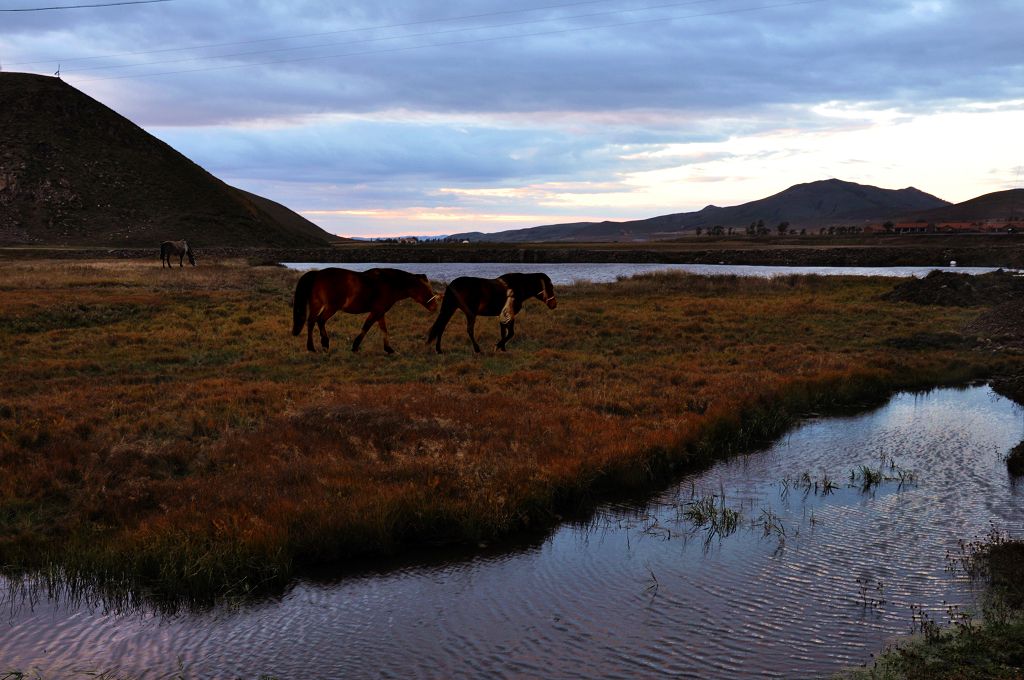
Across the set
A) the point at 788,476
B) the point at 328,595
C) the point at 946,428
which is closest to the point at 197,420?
the point at 328,595

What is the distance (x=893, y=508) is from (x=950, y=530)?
36.8 inches

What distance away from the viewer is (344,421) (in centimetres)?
1245

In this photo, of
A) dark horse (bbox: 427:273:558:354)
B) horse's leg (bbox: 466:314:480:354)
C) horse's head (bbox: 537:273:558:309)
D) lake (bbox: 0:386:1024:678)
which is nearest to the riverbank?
horse's leg (bbox: 466:314:480:354)

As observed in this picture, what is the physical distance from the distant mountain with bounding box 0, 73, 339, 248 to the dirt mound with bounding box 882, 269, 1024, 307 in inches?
4352

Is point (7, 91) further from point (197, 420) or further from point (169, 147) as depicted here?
point (197, 420)

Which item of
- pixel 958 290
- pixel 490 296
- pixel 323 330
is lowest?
pixel 323 330

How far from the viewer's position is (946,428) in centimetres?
1497

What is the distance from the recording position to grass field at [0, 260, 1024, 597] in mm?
8508

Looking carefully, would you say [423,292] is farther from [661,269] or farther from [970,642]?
[661,269]

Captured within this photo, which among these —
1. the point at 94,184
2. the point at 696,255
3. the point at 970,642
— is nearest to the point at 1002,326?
the point at 970,642

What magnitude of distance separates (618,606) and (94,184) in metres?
146

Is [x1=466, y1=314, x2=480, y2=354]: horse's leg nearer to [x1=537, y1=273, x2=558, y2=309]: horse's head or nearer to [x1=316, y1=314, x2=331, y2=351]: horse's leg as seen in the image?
[x1=537, y1=273, x2=558, y2=309]: horse's head

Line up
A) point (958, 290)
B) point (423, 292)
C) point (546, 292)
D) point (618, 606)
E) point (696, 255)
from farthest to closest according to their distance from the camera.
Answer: point (696, 255) < point (958, 290) < point (546, 292) < point (423, 292) < point (618, 606)

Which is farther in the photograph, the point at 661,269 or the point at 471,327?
the point at 661,269
